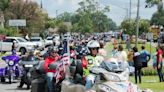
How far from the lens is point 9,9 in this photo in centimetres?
8856

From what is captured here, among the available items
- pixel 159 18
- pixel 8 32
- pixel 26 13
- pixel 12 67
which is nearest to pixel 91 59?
pixel 12 67

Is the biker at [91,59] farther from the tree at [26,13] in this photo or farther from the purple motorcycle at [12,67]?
the tree at [26,13]

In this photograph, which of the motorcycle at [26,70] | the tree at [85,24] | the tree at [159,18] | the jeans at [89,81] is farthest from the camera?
the tree at [159,18]

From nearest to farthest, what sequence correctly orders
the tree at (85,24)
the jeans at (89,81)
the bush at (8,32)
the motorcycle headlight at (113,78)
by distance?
the motorcycle headlight at (113,78) < the jeans at (89,81) < the bush at (8,32) < the tree at (85,24)

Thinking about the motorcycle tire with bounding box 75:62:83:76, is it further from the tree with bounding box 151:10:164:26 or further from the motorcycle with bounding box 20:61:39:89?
the tree with bounding box 151:10:164:26

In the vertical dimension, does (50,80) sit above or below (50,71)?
below

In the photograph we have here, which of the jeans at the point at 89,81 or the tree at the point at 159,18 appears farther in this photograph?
the tree at the point at 159,18

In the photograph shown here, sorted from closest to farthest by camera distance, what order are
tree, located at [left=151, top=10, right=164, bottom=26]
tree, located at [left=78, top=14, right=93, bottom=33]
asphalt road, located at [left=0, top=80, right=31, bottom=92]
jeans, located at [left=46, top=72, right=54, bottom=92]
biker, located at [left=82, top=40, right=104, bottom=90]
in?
biker, located at [left=82, top=40, right=104, bottom=90] → jeans, located at [left=46, top=72, right=54, bottom=92] → asphalt road, located at [left=0, top=80, right=31, bottom=92] → tree, located at [left=78, top=14, right=93, bottom=33] → tree, located at [left=151, top=10, right=164, bottom=26]

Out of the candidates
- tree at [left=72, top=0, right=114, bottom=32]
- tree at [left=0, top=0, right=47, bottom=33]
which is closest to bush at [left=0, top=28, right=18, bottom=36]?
tree at [left=0, top=0, right=47, bottom=33]

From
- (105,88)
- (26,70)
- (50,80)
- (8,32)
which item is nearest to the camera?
(105,88)

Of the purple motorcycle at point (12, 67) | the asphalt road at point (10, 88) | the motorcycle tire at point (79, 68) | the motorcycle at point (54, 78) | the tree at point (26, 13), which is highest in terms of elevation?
the tree at point (26, 13)

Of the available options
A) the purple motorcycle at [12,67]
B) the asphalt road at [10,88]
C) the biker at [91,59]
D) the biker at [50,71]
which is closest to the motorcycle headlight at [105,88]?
the biker at [91,59]

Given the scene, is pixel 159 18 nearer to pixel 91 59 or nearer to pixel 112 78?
pixel 91 59

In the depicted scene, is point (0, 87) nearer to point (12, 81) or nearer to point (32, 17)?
point (12, 81)
